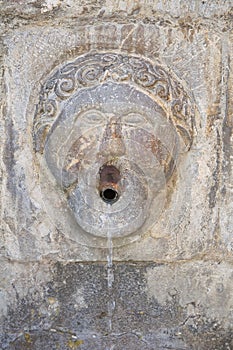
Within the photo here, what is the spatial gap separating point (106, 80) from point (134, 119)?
0.11 metres

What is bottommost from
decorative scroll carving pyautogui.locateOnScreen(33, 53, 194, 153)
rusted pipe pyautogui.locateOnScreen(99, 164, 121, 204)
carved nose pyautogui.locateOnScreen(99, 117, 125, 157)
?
rusted pipe pyautogui.locateOnScreen(99, 164, 121, 204)

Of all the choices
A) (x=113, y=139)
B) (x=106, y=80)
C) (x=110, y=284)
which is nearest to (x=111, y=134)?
(x=113, y=139)

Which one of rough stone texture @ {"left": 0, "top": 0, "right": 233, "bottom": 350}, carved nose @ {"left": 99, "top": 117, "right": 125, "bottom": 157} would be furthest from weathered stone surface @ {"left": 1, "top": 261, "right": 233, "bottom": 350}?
carved nose @ {"left": 99, "top": 117, "right": 125, "bottom": 157}

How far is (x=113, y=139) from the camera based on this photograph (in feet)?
5.92

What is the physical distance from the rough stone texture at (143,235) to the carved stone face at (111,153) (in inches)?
4.0

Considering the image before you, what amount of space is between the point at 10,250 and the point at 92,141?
1.28 ft

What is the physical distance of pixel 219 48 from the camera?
1.89m

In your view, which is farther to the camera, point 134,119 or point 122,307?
point 122,307

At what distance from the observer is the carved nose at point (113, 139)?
1805 millimetres

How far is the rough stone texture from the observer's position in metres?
1.86

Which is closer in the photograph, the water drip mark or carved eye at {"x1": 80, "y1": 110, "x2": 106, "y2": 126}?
carved eye at {"x1": 80, "y1": 110, "x2": 106, "y2": 126}

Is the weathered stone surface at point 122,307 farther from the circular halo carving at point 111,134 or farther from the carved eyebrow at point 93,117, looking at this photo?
the carved eyebrow at point 93,117

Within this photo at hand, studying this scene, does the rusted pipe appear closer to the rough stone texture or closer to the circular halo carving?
the circular halo carving

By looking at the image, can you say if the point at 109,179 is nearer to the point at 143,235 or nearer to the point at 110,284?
the point at 143,235
